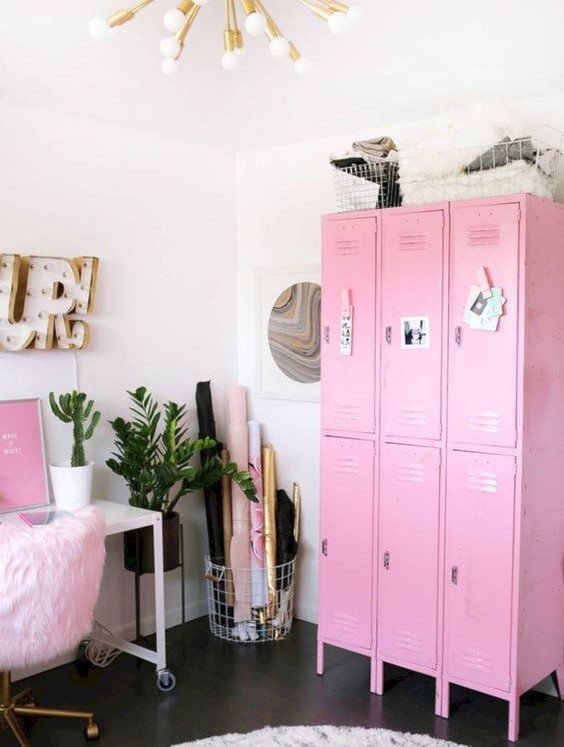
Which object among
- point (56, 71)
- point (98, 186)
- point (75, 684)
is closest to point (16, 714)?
point (75, 684)

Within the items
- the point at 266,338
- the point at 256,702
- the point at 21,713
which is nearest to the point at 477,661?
the point at 256,702

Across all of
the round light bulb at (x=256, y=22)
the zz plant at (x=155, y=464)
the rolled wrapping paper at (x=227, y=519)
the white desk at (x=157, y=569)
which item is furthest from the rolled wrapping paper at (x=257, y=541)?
the round light bulb at (x=256, y=22)

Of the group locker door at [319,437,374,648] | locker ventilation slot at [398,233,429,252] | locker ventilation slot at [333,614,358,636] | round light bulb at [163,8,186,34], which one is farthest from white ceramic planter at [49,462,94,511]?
round light bulb at [163,8,186,34]

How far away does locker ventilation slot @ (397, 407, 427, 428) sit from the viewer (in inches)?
127

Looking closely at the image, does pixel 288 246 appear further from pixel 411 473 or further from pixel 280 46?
pixel 280 46

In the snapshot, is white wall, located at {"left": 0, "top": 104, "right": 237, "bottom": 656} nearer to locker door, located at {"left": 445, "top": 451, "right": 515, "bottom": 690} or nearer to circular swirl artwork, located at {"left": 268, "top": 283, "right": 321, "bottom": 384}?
circular swirl artwork, located at {"left": 268, "top": 283, "right": 321, "bottom": 384}

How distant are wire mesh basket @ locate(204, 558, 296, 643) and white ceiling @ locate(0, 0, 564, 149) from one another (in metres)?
2.22

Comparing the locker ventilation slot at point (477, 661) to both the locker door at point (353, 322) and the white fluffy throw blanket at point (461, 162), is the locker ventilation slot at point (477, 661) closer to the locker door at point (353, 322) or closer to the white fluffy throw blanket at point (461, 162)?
the locker door at point (353, 322)

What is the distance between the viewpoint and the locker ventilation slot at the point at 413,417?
3221mm

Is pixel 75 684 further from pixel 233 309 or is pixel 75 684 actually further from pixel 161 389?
pixel 233 309

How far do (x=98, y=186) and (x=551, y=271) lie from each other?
6.75ft

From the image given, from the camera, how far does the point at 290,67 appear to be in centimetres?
365

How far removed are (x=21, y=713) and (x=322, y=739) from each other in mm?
1095

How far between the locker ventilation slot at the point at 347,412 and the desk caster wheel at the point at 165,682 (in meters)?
1.30
